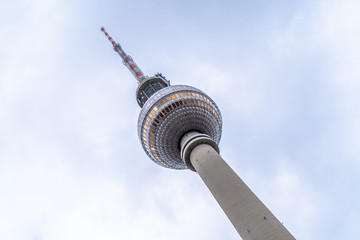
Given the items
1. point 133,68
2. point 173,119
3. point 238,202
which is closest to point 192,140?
point 173,119

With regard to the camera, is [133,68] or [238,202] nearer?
[238,202]

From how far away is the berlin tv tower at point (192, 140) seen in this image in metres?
25.3

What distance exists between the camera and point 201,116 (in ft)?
129

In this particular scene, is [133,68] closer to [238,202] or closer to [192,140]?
[192,140]

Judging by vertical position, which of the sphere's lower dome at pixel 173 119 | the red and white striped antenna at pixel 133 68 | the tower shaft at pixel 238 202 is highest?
the red and white striped antenna at pixel 133 68

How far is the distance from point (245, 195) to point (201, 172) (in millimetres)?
6937

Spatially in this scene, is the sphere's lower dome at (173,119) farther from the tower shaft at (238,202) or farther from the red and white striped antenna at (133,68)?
the red and white striped antenna at (133,68)

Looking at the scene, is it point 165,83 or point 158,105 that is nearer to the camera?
point 158,105

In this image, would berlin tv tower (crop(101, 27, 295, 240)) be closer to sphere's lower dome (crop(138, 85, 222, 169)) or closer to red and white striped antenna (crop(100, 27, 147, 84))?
sphere's lower dome (crop(138, 85, 222, 169))

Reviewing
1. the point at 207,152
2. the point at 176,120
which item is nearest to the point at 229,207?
the point at 207,152

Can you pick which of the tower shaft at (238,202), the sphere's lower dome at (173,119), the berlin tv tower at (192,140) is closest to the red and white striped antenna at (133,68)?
the berlin tv tower at (192,140)

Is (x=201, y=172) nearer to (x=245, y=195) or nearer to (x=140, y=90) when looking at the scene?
(x=245, y=195)

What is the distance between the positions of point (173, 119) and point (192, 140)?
5040mm

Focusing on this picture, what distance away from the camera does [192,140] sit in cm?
3394
